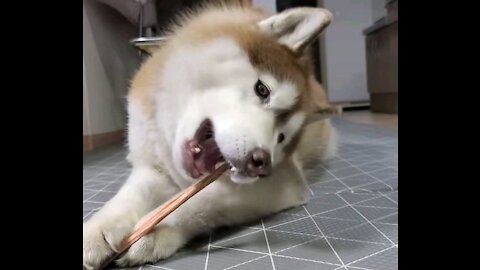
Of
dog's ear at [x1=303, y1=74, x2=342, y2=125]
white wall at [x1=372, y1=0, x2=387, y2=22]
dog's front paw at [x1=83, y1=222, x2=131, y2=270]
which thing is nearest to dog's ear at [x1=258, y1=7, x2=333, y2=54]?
dog's ear at [x1=303, y1=74, x2=342, y2=125]

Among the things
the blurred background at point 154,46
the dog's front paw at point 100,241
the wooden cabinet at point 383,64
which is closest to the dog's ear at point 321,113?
the blurred background at point 154,46

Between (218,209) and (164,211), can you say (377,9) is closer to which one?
(218,209)

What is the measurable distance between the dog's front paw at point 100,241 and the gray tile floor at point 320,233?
0.08 m

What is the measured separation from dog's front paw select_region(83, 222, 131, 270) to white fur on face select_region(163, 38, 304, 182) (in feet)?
0.77

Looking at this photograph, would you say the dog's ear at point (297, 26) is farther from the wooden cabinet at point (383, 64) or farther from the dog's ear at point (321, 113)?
the wooden cabinet at point (383, 64)

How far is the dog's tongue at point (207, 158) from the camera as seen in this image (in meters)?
1.00

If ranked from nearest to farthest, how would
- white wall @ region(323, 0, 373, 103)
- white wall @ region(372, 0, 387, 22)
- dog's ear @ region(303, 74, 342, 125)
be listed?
1. dog's ear @ region(303, 74, 342, 125)
2. white wall @ region(372, 0, 387, 22)
3. white wall @ region(323, 0, 373, 103)

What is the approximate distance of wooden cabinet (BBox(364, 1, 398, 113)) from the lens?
4465mm

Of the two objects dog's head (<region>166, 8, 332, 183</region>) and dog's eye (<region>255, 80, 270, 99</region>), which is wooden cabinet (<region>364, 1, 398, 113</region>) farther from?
dog's eye (<region>255, 80, 270, 99</region>)

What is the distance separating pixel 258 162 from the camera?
0.90 metres

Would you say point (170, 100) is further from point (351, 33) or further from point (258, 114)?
point (351, 33)
